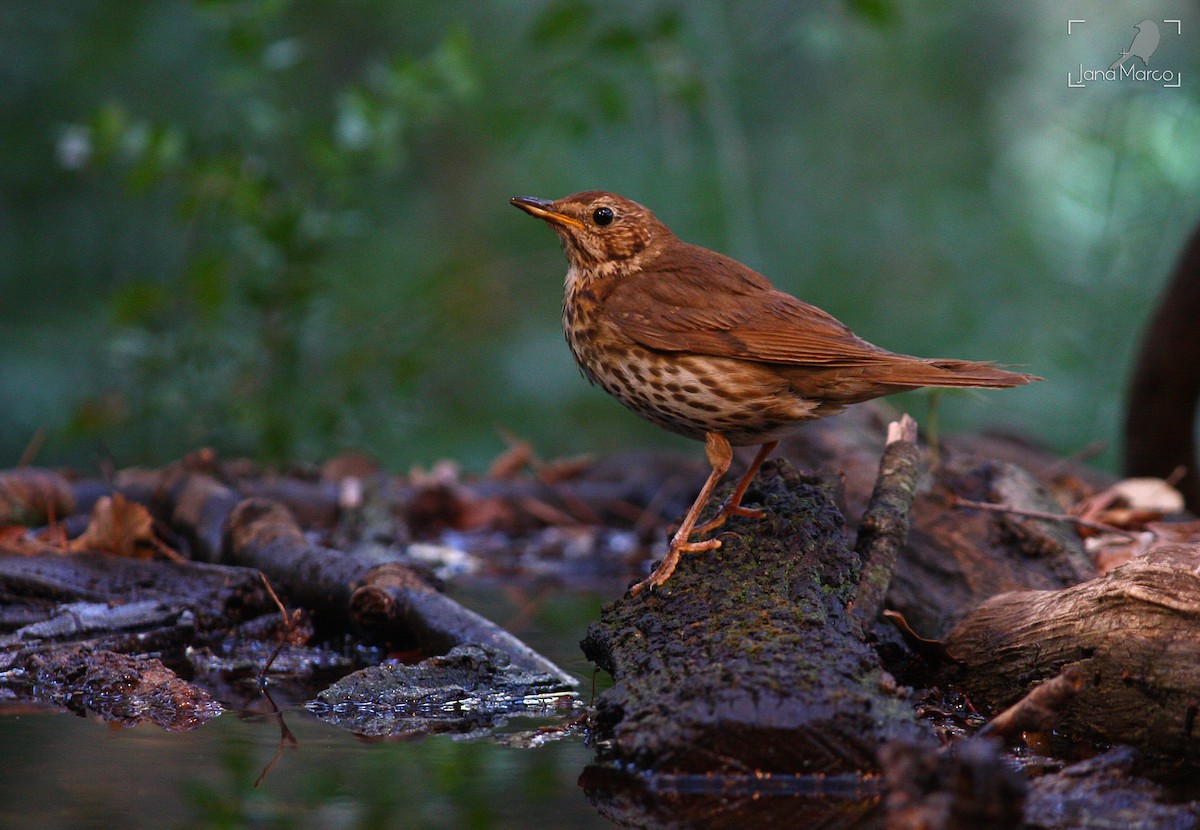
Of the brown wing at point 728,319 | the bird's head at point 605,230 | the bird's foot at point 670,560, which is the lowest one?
the bird's foot at point 670,560

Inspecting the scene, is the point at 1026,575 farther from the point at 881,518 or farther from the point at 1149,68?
the point at 1149,68

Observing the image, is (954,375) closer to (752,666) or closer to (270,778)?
(752,666)

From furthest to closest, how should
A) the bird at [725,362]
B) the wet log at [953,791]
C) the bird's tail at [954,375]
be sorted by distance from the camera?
the bird at [725,362], the bird's tail at [954,375], the wet log at [953,791]

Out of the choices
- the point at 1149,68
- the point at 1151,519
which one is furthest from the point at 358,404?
the point at 1149,68

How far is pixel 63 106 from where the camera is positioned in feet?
32.2

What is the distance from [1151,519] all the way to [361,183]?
463 centimetres

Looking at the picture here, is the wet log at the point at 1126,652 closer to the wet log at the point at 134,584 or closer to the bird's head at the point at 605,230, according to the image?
the bird's head at the point at 605,230

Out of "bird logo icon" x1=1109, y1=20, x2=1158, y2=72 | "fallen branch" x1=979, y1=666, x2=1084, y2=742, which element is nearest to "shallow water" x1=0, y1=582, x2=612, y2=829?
"fallen branch" x1=979, y1=666, x2=1084, y2=742

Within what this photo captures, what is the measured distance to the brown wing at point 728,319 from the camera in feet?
11.6

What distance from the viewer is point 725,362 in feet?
11.7

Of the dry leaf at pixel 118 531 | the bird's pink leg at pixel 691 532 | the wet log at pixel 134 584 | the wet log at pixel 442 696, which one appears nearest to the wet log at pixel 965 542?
the bird's pink leg at pixel 691 532

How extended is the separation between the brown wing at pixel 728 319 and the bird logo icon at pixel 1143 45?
18.2 feet

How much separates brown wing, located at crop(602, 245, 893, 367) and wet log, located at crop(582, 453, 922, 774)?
1.78ft

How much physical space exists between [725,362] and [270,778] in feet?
5.80
